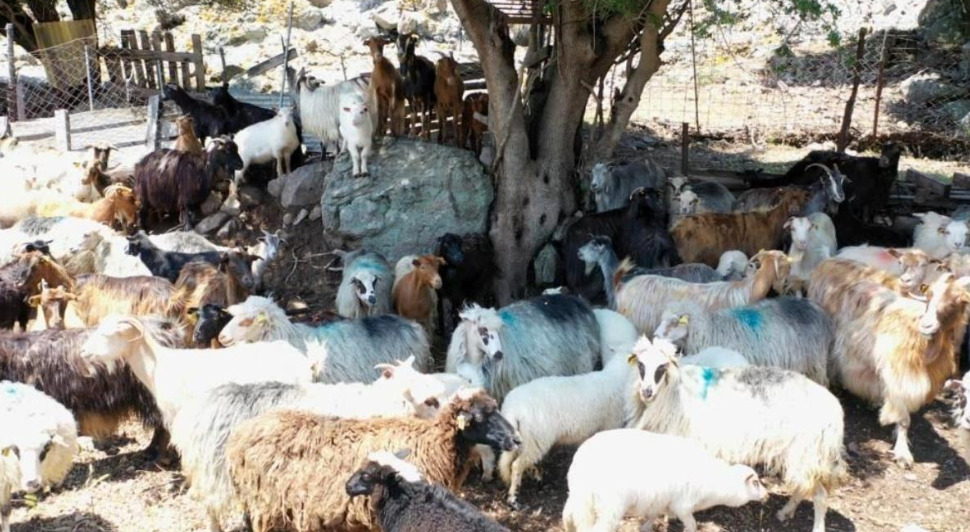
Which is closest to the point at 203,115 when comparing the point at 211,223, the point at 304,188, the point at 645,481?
the point at 211,223

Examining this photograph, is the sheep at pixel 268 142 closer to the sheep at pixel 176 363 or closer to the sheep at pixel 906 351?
the sheep at pixel 176 363

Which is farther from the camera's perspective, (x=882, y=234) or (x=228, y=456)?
(x=882, y=234)

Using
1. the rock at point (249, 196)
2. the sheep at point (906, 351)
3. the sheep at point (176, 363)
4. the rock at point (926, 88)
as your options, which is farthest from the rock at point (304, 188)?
the rock at point (926, 88)

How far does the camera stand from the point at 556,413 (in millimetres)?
5633

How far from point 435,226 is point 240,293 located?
2408mm

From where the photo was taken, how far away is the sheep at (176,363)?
574 cm

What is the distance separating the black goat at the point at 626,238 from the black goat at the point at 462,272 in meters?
0.73

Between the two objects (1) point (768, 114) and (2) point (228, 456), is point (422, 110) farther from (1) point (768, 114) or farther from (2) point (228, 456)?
(1) point (768, 114)

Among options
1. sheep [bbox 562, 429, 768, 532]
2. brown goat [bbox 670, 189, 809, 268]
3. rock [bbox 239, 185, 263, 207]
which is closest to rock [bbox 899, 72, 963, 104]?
brown goat [bbox 670, 189, 809, 268]

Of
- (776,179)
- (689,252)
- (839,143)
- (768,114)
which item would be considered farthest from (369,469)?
(768,114)

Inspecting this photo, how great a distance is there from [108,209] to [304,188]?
194 centimetres

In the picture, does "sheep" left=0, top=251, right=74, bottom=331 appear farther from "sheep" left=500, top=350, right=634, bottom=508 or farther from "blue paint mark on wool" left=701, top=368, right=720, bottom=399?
"blue paint mark on wool" left=701, top=368, right=720, bottom=399

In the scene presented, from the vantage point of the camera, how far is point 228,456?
4898 mm

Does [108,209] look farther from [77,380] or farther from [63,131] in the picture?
[77,380]
